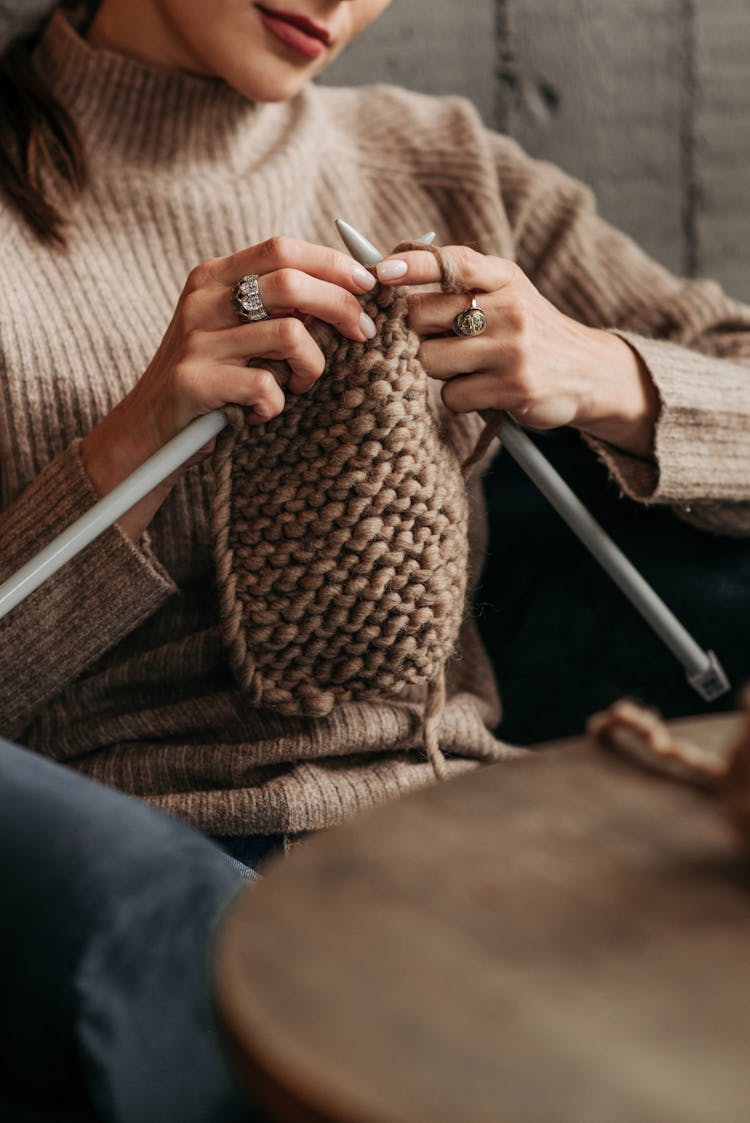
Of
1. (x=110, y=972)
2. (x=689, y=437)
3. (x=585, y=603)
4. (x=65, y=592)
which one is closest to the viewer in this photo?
(x=110, y=972)

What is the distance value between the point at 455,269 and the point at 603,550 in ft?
0.79

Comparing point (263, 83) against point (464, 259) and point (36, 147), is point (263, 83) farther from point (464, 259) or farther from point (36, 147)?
point (464, 259)

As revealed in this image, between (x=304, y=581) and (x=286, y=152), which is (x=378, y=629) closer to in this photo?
(x=304, y=581)

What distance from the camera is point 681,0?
134 centimetres

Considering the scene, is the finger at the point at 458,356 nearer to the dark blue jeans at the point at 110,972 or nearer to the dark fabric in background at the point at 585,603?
the dark fabric in background at the point at 585,603

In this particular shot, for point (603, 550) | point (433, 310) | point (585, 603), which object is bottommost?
point (585, 603)

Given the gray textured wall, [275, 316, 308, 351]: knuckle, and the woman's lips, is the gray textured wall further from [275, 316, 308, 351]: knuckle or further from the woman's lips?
[275, 316, 308, 351]: knuckle

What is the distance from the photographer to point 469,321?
797mm

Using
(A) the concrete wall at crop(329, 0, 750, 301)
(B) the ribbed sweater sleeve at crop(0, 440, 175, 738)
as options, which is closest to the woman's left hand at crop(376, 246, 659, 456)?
(B) the ribbed sweater sleeve at crop(0, 440, 175, 738)

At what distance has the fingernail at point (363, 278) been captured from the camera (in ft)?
2.48

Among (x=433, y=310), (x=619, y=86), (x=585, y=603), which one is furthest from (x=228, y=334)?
(x=619, y=86)

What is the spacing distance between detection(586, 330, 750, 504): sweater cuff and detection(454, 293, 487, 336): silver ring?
0.65 ft

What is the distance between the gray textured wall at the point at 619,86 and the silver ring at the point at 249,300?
2.16 feet

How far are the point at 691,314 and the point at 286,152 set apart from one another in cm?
39
